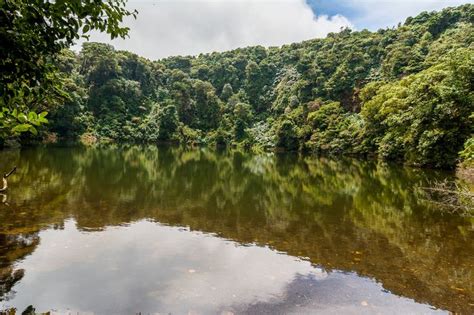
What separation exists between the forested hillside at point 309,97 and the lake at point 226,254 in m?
14.7

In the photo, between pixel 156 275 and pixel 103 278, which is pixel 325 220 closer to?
pixel 156 275

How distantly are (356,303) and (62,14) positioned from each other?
5.39 m

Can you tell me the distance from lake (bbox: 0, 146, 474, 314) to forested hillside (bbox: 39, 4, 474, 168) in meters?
14.7

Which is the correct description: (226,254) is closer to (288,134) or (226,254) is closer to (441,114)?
(441,114)

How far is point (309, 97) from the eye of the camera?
2709 inches

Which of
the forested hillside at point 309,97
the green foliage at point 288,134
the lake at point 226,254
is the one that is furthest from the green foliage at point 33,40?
the green foliage at point 288,134

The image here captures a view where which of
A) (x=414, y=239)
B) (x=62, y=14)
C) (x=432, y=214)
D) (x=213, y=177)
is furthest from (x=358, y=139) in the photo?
(x=62, y=14)

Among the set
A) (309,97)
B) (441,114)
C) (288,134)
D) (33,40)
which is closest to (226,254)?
(33,40)

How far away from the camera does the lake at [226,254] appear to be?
5.42m

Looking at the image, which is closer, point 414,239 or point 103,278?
point 103,278

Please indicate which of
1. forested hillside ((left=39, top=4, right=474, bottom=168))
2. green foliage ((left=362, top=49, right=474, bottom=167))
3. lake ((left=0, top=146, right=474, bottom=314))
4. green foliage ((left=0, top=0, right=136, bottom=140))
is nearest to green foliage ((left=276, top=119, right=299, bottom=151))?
forested hillside ((left=39, top=4, right=474, bottom=168))

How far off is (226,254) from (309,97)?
6428 centimetres

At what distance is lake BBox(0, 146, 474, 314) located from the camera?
213 inches

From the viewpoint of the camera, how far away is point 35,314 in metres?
4.73
